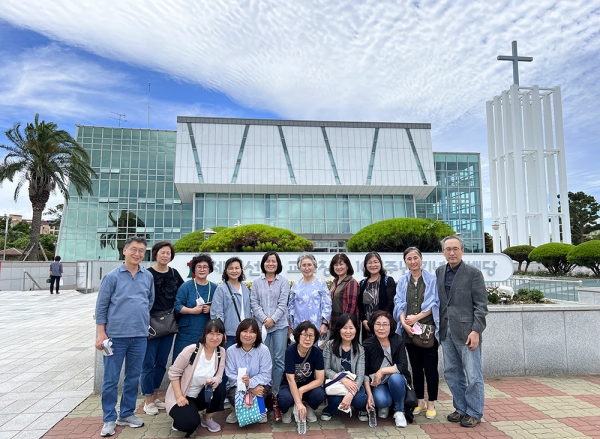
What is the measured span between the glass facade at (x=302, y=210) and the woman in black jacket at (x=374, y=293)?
1008 inches

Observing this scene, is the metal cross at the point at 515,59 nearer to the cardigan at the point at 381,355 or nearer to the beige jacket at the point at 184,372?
the cardigan at the point at 381,355

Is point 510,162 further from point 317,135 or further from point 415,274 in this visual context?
point 415,274

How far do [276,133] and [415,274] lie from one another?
27804 millimetres

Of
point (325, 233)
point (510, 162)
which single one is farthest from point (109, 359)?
point (510, 162)

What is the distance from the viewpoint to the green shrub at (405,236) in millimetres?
8383

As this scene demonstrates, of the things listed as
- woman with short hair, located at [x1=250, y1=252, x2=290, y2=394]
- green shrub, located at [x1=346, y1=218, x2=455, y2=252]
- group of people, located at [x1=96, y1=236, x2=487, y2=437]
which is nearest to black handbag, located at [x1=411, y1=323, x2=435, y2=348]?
group of people, located at [x1=96, y1=236, x2=487, y2=437]

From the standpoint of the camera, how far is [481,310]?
12.8ft

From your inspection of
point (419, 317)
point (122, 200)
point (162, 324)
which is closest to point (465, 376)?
point (419, 317)

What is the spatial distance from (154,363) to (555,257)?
2077cm

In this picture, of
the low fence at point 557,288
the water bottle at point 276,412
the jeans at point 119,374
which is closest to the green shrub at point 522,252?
the low fence at point 557,288

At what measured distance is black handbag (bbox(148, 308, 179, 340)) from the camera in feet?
13.8

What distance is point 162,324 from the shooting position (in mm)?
4258

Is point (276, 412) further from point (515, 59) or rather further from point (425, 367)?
point (515, 59)

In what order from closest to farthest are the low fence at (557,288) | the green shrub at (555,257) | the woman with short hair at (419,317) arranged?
the woman with short hair at (419,317) < the low fence at (557,288) < the green shrub at (555,257)
